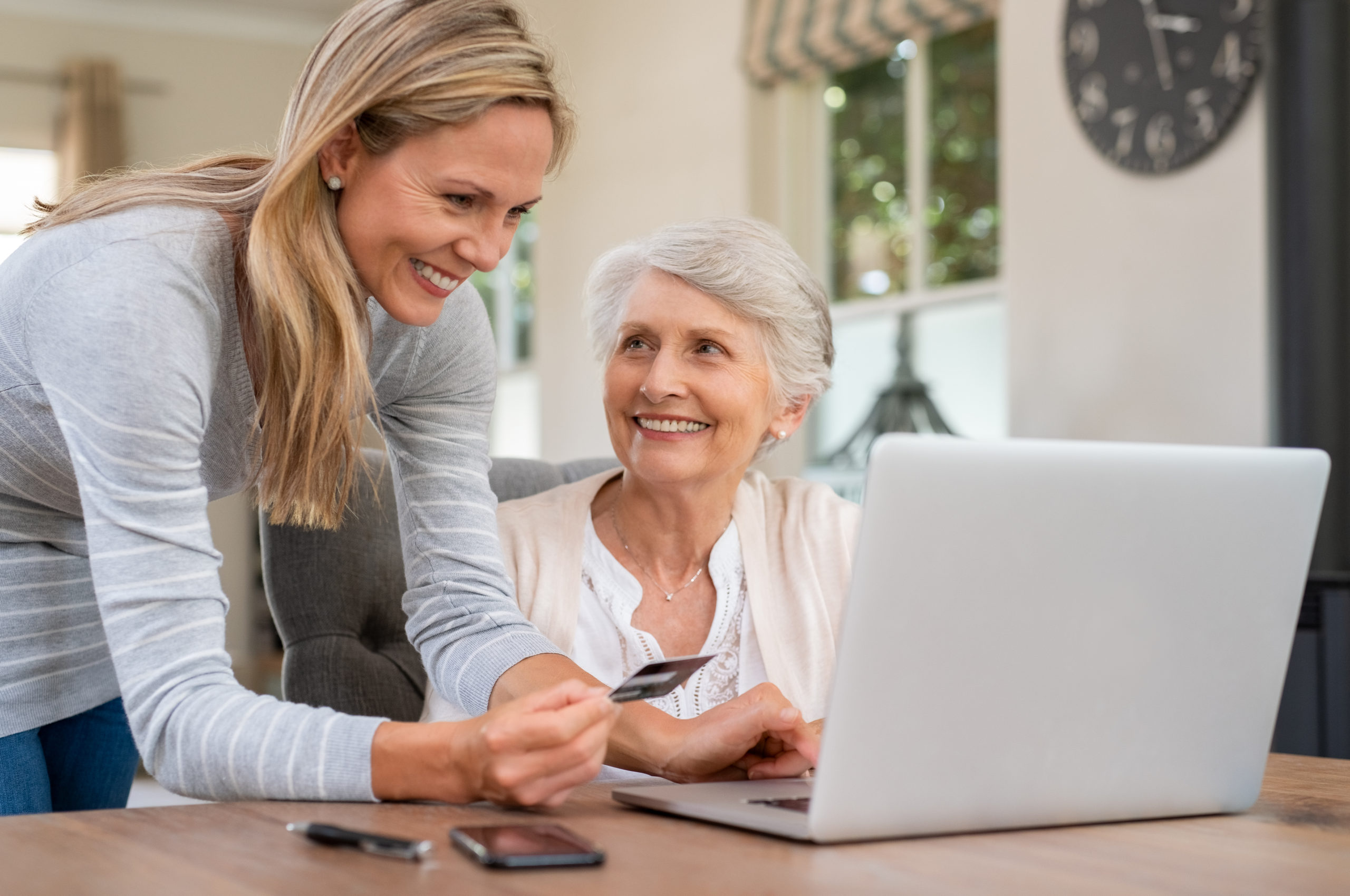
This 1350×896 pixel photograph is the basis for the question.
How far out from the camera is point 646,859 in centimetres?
83

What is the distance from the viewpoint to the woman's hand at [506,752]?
36.5 inches

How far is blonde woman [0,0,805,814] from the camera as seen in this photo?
0.98 m

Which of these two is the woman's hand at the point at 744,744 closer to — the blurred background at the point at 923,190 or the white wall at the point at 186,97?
the blurred background at the point at 923,190

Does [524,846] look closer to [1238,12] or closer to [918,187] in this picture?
[1238,12]

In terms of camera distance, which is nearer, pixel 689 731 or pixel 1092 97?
pixel 689 731

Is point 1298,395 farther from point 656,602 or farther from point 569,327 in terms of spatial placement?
point 569,327

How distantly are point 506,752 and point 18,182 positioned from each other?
6.40 meters

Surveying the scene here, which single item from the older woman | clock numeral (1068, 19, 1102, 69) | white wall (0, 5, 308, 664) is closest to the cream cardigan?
the older woman

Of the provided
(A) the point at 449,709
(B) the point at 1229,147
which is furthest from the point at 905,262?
(A) the point at 449,709

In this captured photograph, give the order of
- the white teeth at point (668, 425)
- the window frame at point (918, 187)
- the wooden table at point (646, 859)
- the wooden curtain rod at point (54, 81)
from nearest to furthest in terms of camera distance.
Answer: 1. the wooden table at point (646, 859)
2. the white teeth at point (668, 425)
3. the window frame at point (918, 187)
4. the wooden curtain rod at point (54, 81)

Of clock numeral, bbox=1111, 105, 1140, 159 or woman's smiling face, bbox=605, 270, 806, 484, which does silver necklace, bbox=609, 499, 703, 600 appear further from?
clock numeral, bbox=1111, 105, 1140, 159

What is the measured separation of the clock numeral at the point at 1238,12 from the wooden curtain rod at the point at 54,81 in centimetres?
528

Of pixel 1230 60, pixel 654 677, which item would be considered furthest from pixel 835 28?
pixel 654 677

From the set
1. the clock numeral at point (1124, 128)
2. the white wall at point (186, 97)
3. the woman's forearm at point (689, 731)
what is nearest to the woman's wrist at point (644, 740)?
the woman's forearm at point (689, 731)
